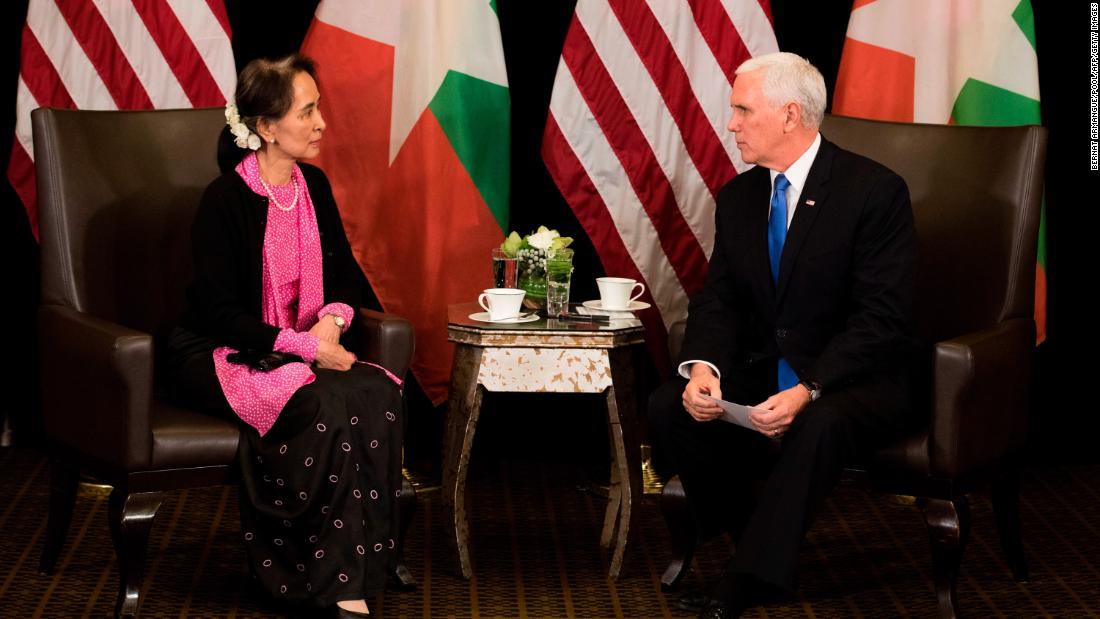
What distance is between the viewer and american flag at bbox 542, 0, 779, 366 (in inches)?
169

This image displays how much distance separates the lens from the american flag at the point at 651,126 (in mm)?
4297

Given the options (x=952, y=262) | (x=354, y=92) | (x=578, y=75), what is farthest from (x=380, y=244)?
(x=952, y=262)

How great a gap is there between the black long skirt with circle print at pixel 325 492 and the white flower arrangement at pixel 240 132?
62 cm

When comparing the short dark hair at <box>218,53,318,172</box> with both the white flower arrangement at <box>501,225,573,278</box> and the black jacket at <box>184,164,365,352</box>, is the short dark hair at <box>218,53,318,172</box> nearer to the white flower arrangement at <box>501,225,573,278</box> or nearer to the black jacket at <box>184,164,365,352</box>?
the black jacket at <box>184,164,365,352</box>

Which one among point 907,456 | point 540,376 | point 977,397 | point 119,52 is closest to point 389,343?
point 540,376

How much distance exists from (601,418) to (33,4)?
222cm

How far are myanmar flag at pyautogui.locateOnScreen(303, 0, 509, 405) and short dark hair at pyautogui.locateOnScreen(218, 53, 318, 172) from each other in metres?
0.87

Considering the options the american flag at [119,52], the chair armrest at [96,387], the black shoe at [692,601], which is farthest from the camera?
the american flag at [119,52]

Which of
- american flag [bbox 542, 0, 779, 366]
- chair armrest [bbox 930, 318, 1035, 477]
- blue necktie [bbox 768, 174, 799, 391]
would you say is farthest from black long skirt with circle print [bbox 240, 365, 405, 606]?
american flag [bbox 542, 0, 779, 366]

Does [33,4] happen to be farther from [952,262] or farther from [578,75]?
[952,262]

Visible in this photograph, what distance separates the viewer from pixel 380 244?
438 centimetres

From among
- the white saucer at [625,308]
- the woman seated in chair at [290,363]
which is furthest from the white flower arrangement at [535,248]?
the woman seated in chair at [290,363]

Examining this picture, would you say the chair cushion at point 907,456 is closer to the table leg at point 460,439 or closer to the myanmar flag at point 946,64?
the table leg at point 460,439

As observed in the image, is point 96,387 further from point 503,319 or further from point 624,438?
point 624,438
